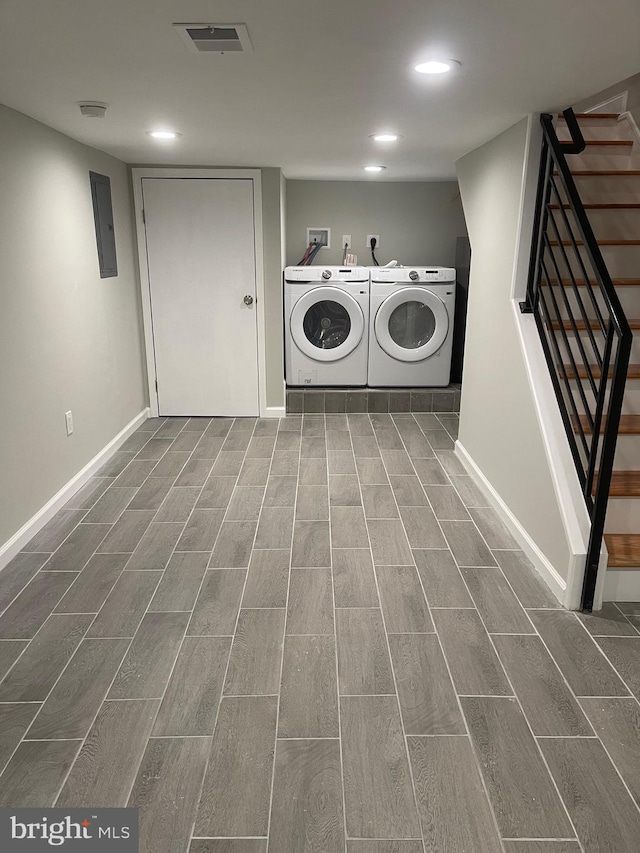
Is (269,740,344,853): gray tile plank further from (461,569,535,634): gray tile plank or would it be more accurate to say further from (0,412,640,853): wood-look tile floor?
(461,569,535,634): gray tile plank

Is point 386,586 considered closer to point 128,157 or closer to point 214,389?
point 214,389

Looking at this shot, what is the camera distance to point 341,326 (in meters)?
5.57

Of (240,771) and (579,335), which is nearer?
(240,771)

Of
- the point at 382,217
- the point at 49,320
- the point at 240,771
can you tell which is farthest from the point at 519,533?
the point at 382,217

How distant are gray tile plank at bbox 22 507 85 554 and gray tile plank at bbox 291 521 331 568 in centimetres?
115

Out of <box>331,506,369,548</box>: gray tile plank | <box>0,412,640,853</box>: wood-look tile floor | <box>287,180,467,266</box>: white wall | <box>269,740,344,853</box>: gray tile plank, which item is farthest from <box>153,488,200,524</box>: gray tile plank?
<box>287,180,467,266</box>: white wall

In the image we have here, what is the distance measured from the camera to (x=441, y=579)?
111 inches

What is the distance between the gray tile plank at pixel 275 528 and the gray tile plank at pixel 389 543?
1.38 ft

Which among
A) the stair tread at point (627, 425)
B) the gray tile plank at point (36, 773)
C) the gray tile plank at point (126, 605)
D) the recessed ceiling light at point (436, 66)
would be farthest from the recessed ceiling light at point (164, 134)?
the gray tile plank at point (36, 773)

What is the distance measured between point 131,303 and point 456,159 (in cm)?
258

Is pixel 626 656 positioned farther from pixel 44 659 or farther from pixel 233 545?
pixel 44 659

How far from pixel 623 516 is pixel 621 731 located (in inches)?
42.4

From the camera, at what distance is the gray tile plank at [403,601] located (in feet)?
8.10

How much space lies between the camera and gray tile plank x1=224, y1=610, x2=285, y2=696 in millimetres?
2121
